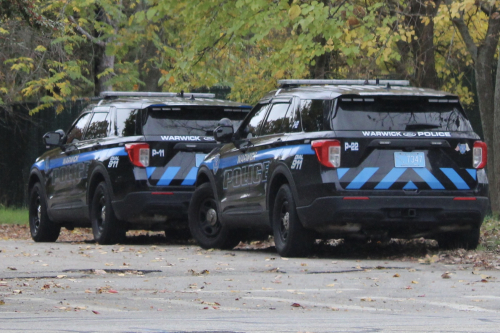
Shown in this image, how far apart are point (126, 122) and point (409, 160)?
424 cm

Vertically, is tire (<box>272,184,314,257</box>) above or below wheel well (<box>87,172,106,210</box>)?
below

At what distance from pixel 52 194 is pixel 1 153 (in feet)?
32.7

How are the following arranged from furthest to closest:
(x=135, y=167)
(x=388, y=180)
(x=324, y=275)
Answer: (x=135, y=167)
(x=388, y=180)
(x=324, y=275)

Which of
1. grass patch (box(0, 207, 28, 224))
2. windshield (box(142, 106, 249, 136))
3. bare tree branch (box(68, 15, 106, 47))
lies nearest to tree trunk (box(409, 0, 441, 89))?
windshield (box(142, 106, 249, 136))

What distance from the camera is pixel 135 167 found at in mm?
13336

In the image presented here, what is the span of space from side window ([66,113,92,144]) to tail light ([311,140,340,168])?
5.15 meters

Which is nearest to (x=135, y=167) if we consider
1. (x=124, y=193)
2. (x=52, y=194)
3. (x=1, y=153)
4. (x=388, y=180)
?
(x=124, y=193)

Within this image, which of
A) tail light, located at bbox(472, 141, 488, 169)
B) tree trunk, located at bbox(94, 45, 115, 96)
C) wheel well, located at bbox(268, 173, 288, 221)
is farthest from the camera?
tree trunk, located at bbox(94, 45, 115, 96)

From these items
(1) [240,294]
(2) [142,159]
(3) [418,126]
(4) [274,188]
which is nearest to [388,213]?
(3) [418,126]

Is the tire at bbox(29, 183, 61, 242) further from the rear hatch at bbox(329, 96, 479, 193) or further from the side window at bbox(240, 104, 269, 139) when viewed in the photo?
the rear hatch at bbox(329, 96, 479, 193)

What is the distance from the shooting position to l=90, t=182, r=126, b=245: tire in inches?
542

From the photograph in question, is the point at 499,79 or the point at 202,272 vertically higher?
the point at 499,79

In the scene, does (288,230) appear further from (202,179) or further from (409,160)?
(202,179)

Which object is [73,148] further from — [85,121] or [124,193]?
[124,193]
